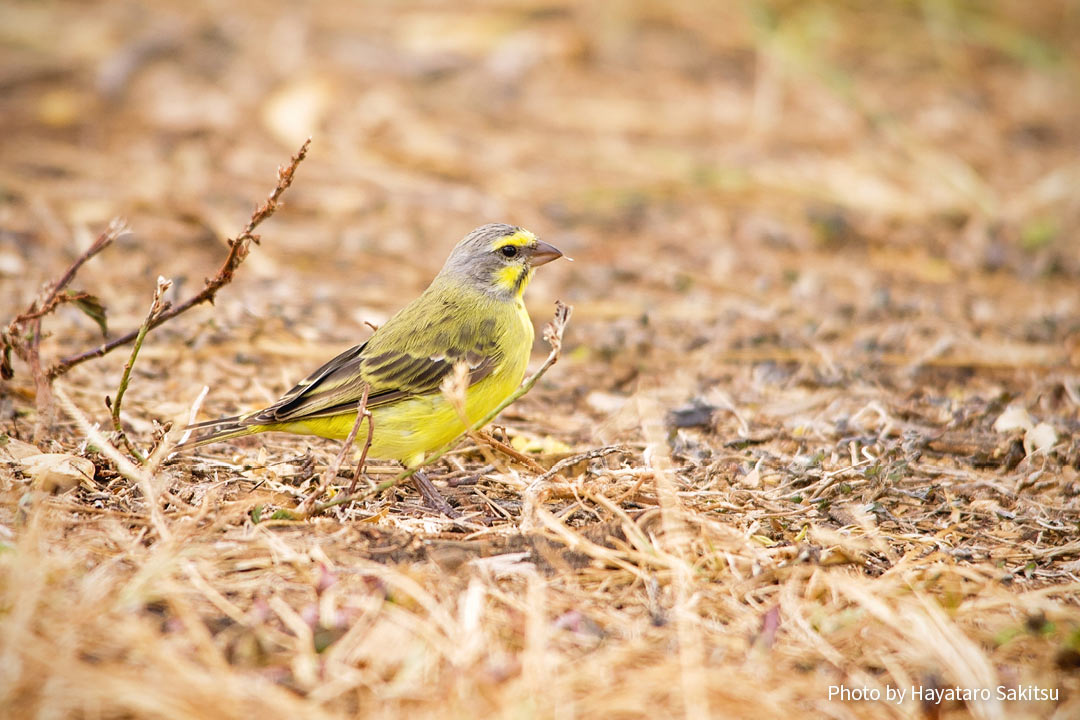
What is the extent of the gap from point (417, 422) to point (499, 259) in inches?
46.4

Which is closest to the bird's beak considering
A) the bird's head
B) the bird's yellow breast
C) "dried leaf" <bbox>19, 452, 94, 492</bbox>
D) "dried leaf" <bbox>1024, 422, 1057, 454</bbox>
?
the bird's head

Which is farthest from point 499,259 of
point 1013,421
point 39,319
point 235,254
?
point 1013,421

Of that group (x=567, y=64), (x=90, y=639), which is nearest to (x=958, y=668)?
(x=90, y=639)

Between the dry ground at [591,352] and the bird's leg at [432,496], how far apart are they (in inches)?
4.3

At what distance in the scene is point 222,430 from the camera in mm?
4520

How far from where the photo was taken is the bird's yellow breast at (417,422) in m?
4.77

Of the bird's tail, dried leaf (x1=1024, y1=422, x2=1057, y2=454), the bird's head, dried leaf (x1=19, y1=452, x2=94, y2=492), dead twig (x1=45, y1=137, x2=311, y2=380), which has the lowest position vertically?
dried leaf (x1=19, y1=452, x2=94, y2=492)

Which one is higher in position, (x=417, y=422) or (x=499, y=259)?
(x=499, y=259)

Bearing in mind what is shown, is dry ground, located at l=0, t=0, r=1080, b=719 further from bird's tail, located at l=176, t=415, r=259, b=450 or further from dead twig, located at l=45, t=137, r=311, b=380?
dead twig, located at l=45, t=137, r=311, b=380

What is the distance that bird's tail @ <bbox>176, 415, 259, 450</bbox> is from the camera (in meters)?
4.38

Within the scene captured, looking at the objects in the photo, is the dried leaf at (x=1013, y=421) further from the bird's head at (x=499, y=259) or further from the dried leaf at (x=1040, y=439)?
the bird's head at (x=499, y=259)

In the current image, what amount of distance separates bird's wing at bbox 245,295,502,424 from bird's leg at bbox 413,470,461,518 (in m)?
0.45

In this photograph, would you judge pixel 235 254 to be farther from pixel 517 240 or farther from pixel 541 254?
pixel 541 254

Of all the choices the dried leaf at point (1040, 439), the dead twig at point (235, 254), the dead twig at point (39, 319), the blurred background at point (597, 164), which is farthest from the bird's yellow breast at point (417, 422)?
the dried leaf at point (1040, 439)
